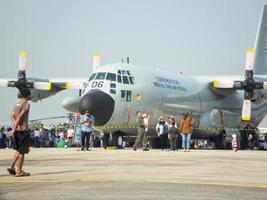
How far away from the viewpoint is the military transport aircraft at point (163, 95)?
1098 inches

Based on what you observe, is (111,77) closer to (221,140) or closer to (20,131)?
(221,140)

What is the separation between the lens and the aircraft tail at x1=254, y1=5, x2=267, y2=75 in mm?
A: 43094

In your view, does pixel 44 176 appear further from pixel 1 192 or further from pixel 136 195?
pixel 136 195

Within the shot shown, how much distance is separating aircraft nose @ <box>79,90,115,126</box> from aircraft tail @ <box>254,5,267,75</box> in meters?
18.8

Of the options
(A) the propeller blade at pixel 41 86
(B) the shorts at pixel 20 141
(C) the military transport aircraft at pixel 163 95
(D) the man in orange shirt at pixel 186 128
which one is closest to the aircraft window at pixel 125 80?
(C) the military transport aircraft at pixel 163 95

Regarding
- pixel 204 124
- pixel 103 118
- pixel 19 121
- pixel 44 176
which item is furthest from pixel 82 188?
pixel 204 124

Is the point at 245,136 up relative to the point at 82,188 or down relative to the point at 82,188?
up

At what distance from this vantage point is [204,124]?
3453cm

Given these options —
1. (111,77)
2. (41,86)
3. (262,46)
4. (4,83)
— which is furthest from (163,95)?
Result: (262,46)

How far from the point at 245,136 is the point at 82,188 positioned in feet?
103

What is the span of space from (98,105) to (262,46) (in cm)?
2086

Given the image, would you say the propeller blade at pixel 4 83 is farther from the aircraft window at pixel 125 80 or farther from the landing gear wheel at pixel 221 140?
the landing gear wheel at pixel 221 140

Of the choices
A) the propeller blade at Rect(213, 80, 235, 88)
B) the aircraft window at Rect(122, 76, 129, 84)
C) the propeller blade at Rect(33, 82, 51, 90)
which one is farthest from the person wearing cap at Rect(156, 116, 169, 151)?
the propeller blade at Rect(33, 82, 51, 90)

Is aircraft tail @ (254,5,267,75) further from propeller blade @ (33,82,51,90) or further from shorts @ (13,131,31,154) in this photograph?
shorts @ (13,131,31,154)
